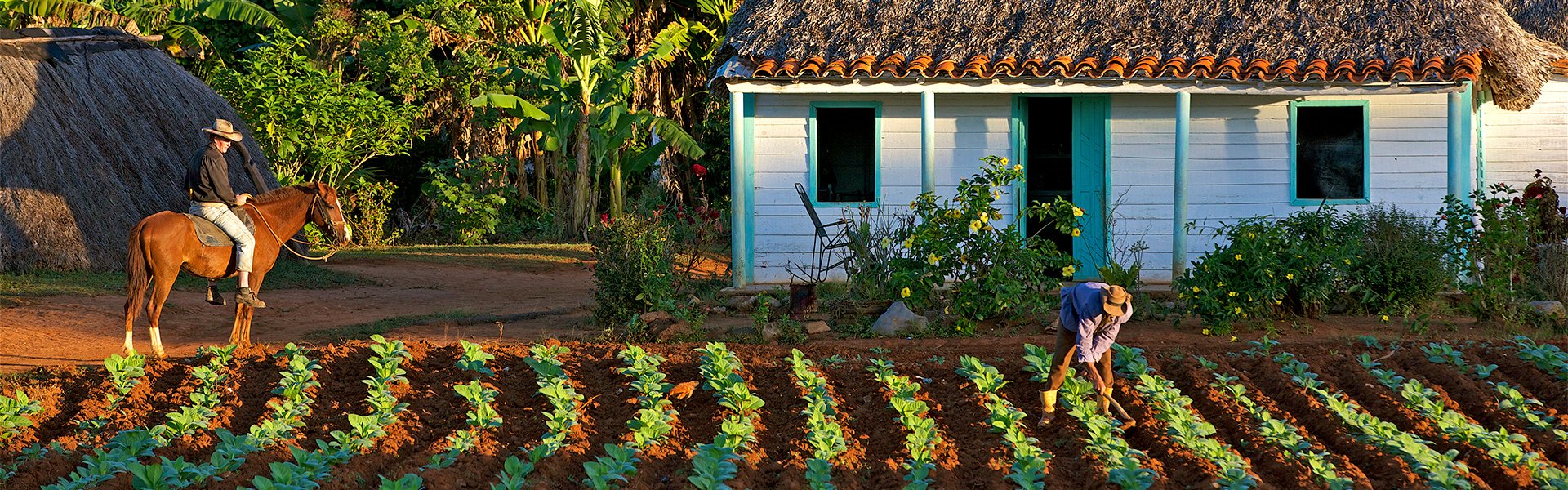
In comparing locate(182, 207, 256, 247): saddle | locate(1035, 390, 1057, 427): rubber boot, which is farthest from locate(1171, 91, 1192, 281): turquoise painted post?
locate(182, 207, 256, 247): saddle

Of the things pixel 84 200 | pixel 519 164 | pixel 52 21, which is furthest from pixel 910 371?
pixel 52 21

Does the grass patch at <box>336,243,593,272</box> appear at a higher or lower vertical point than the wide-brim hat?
lower

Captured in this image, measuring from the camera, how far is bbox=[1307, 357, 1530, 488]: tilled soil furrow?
242 inches

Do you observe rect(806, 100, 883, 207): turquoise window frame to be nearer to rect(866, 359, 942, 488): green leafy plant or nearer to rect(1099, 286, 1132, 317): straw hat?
rect(866, 359, 942, 488): green leafy plant

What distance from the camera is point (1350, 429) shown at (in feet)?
22.7

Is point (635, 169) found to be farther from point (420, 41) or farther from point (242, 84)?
point (242, 84)

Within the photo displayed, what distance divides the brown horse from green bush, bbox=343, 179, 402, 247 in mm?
9392

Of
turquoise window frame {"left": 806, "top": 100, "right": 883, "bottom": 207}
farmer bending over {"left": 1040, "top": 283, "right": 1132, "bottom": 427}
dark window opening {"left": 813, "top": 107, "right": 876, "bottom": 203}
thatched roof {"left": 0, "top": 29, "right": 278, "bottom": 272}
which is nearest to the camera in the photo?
farmer bending over {"left": 1040, "top": 283, "right": 1132, "bottom": 427}

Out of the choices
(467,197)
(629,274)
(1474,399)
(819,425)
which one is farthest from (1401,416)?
(467,197)

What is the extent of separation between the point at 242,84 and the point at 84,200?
4660 mm

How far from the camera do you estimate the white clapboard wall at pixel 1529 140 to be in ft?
53.7

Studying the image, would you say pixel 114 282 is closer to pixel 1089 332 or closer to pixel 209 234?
pixel 209 234

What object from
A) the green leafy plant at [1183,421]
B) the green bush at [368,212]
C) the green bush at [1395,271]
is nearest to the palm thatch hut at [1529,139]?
the green bush at [1395,271]

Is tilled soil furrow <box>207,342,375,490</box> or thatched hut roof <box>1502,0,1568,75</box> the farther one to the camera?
thatched hut roof <box>1502,0,1568,75</box>
